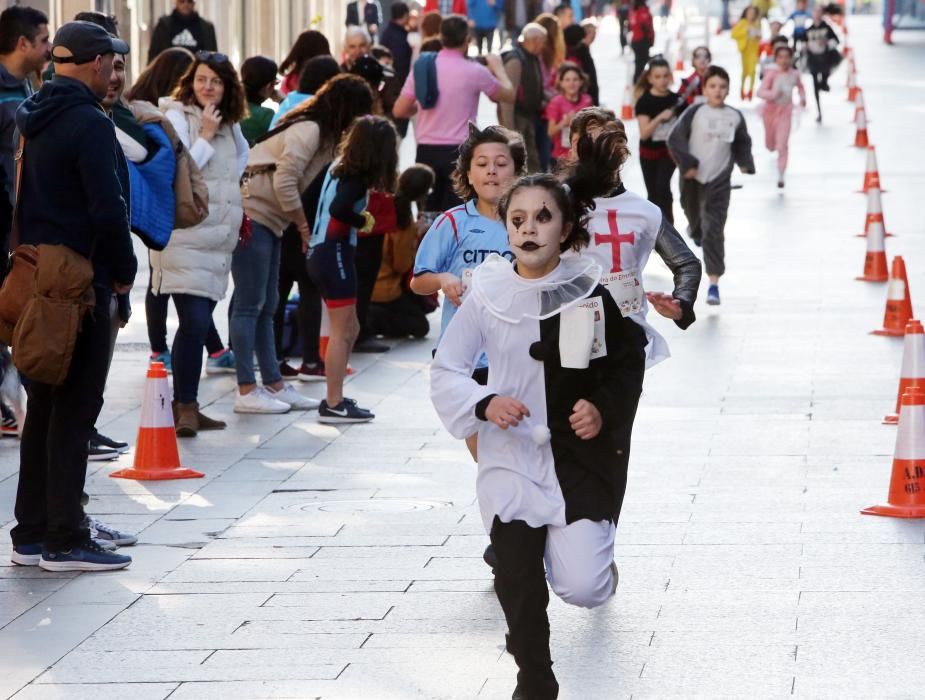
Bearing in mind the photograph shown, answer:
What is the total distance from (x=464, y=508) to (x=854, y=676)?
2.78 m

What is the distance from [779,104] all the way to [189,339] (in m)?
15.2

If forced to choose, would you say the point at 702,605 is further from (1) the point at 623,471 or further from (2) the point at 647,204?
(2) the point at 647,204

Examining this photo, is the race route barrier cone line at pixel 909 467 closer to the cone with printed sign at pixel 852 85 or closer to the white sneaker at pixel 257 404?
the white sneaker at pixel 257 404

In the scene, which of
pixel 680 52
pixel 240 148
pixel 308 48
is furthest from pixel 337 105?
pixel 680 52

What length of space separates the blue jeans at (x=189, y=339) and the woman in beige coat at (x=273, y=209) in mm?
541

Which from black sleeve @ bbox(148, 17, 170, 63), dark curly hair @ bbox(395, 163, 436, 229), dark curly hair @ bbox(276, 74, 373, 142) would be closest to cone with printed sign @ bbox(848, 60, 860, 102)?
black sleeve @ bbox(148, 17, 170, 63)

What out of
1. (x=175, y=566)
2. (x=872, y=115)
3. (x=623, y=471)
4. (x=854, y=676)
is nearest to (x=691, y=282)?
(x=623, y=471)

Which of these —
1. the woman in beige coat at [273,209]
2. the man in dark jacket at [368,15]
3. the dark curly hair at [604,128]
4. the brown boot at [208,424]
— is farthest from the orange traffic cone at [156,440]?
the man in dark jacket at [368,15]

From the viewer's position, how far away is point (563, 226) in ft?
17.6

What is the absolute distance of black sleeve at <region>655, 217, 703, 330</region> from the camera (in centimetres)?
645

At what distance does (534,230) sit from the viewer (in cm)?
529

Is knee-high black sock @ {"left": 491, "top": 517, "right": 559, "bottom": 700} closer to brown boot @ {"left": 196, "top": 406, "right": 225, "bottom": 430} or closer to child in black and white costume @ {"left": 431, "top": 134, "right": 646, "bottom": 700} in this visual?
child in black and white costume @ {"left": 431, "top": 134, "right": 646, "bottom": 700}

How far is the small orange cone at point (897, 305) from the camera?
12.8 meters

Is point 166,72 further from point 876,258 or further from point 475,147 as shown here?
point 876,258
